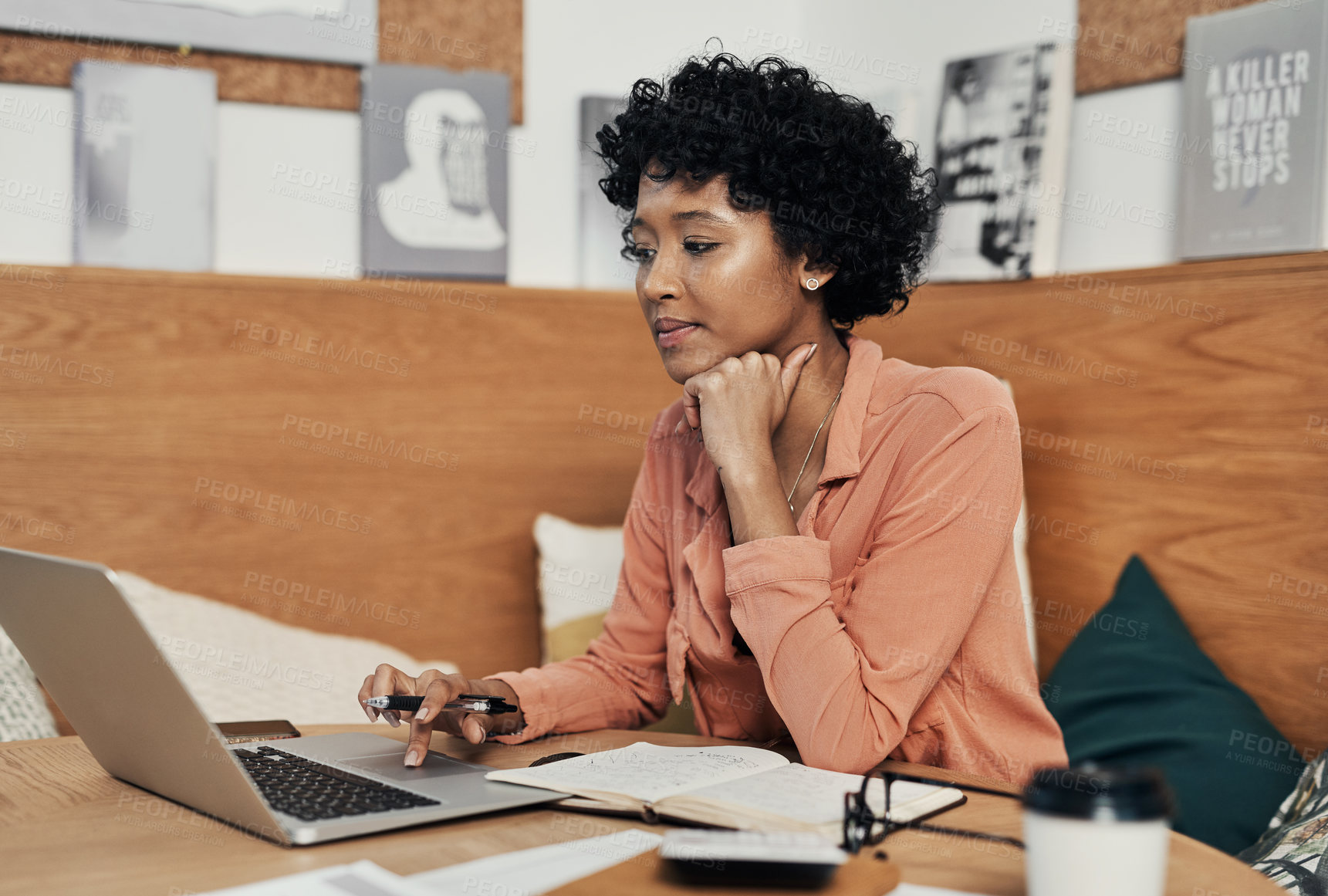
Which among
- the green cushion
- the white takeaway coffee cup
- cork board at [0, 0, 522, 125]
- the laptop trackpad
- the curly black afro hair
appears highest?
cork board at [0, 0, 522, 125]

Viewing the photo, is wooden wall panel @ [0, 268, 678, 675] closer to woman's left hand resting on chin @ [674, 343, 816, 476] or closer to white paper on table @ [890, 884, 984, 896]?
woman's left hand resting on chin @ [674, 343, 816, 476]

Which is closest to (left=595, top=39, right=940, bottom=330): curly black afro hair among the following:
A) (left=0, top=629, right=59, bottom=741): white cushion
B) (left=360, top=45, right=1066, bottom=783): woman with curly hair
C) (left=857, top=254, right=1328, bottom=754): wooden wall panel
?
(left=360, top=45, right=1066, bottom=783): woman with curly hair

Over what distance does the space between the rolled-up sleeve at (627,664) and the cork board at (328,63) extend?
1065mm

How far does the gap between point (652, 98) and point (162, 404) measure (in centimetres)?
105

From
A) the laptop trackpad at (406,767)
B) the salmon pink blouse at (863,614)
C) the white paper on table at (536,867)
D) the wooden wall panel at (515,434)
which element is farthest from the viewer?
the wooden wall panel at (515,434)

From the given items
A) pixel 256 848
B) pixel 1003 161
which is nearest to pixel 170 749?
pixel 256 848

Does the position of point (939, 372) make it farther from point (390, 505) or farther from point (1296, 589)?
point (390, 505)

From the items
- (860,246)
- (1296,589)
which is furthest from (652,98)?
A: (1296,589)

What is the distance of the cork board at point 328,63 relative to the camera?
1954 mm

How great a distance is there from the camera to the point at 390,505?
2.10 meters

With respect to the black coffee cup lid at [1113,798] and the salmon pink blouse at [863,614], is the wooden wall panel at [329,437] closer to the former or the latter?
the salmon pink blouse at [863,614]

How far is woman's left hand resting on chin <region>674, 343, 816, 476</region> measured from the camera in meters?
1.21

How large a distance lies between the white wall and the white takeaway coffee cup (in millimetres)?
1515

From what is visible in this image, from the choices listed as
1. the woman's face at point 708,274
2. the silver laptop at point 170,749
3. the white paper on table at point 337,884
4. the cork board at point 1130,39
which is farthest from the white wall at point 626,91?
the white paper on table at point 337,884
